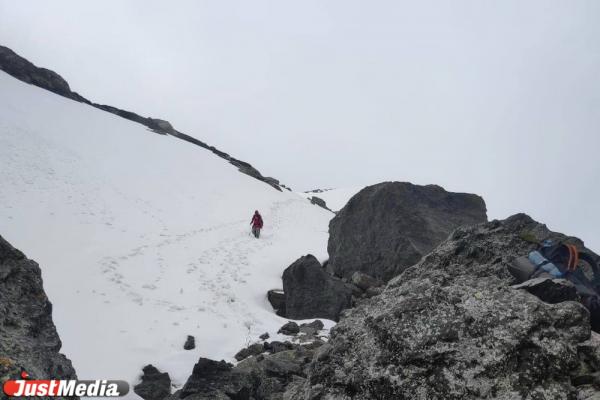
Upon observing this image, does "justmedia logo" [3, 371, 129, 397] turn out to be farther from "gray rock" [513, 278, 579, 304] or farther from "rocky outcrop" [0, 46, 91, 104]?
"rocky outcrop" [0, 46, 91, 104]

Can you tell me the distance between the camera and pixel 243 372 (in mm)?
8141

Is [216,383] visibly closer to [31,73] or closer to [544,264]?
[544,264]

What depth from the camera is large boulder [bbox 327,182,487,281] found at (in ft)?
53.1

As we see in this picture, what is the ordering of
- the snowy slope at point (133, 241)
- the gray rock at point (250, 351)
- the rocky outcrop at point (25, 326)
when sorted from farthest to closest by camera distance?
the snowy slope at point (133, 241), the gray rock at point (250, 351), the rocky outcrop at point (25, 326)

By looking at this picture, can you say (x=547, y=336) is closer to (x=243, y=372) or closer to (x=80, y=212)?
(x=243, y=372)

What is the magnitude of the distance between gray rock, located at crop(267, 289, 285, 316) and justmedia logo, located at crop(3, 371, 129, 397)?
34.3 feet

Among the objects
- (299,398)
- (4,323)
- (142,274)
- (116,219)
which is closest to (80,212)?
(116,219)

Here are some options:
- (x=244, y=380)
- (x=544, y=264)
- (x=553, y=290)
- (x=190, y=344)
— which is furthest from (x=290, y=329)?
(x=553, y=290)

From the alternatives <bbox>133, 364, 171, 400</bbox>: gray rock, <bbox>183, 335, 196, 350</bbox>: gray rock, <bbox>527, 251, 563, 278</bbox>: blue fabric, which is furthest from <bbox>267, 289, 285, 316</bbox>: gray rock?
<bbox>527, 251, 563, 278</bbox>: blue fabric

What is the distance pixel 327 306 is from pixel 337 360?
973 centimetres

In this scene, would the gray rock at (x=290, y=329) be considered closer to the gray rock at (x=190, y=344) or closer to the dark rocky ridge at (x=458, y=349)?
the gray rock at (x=190, y=344)

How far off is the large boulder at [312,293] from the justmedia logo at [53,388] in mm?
9225

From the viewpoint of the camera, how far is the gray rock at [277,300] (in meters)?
15.2

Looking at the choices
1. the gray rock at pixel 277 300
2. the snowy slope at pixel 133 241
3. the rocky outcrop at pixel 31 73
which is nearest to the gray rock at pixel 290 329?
the snowy slope at pixel 133 241
